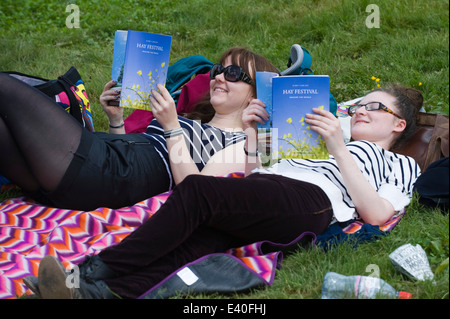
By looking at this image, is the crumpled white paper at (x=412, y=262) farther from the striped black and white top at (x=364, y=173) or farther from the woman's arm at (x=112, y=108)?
the woman's arm at (x=112, y=108)

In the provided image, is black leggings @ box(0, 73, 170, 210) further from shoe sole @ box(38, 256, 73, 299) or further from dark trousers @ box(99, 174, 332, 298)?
shoe sole @ box(38, 256, 73, 299)

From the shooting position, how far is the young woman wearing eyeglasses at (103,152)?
331cm

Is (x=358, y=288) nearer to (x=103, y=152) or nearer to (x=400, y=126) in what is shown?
(x=400, y=126)

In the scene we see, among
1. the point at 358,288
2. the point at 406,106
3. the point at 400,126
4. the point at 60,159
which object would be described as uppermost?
the point at 406,106

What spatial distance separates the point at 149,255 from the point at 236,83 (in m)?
1.71

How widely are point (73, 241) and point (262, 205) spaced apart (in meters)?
1.11

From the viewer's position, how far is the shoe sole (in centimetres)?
241

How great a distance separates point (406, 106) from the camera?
3.81 m

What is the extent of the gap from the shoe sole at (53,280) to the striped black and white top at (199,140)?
1354 millimetres

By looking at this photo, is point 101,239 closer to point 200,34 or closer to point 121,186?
point 121,186

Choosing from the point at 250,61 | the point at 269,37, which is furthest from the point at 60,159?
the point at 269,37

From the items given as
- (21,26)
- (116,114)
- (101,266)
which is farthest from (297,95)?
(21,26)

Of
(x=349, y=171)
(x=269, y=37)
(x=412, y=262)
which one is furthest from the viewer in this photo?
(x=269, y=37)

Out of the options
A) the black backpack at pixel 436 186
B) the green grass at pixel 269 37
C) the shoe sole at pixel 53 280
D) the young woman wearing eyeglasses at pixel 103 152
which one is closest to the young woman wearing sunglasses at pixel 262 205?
the shoe sole at pixel 53 280
